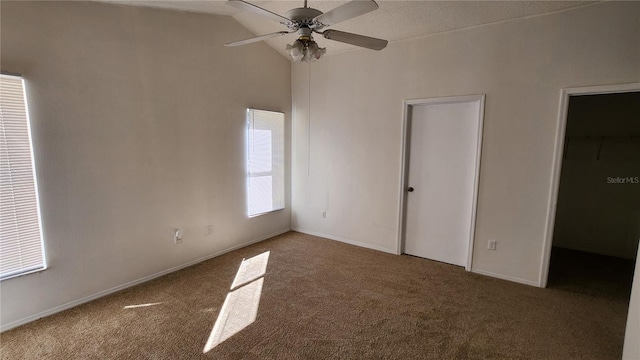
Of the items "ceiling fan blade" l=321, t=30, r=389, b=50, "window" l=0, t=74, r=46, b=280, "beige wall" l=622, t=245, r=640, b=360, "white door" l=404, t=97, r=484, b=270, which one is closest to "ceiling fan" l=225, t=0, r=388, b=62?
"ceiling fan blade" l=321, t=30, r=389, b=50

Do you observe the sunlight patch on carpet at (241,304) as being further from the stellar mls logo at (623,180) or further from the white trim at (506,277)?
the stellar mls logo at (623,180)

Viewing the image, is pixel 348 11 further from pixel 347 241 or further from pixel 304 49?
pixel 347 241

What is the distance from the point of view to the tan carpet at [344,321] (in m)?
2.09

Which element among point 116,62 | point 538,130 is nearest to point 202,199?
point 116,62

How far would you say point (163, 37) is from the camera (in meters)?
3.02

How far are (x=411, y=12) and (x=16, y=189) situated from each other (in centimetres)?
380

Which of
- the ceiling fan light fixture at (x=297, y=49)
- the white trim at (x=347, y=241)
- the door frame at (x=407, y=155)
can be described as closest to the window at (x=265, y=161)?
the white trim at (x=347, y=241)

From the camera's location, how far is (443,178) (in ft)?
11.8

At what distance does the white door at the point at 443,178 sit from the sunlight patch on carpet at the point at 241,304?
6.60 ft

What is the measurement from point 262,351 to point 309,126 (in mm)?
3173

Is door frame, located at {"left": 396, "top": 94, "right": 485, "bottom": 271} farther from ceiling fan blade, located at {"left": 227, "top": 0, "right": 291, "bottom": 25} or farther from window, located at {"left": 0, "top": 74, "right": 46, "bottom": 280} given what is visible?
window, located at {"left": 0, "top": 74, "right": 46, "bottom": 280}

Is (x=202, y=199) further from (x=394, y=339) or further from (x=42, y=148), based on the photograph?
(x=394, y=339)

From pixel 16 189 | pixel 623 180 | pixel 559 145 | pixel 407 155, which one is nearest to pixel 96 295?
pixel 16 189

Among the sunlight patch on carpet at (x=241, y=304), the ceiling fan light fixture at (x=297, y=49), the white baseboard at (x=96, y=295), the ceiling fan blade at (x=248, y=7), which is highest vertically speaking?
the ceiling fan blade at (x=248, y=7)
